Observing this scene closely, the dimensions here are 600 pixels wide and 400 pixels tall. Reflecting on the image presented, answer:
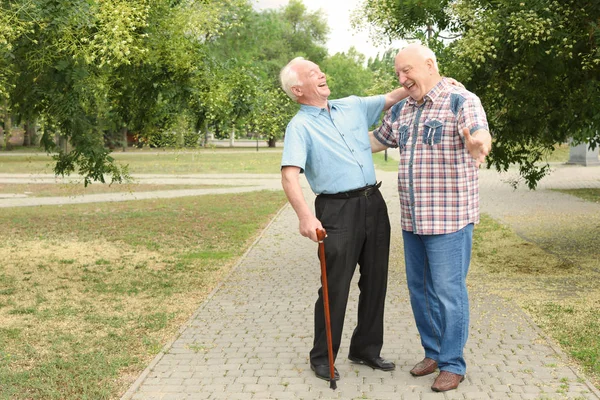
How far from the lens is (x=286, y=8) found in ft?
234

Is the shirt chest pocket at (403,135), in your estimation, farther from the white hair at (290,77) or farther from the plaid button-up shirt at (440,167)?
the white hair at (290,77)

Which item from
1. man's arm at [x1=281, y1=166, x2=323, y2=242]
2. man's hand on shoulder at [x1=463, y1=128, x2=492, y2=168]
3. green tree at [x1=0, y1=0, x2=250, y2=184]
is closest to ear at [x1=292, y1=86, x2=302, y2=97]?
man's arm at [x1=281, y1=166, x2=323, y2=242]

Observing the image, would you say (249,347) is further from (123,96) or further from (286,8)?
(286,8)

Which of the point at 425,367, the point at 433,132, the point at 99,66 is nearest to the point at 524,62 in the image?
the point at 99,66

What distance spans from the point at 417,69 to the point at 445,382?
6.01ft

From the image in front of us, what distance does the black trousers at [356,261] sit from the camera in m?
4.82

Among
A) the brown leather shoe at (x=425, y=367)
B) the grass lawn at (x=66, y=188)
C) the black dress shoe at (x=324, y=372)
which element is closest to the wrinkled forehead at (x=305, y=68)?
the black dress shoe at (x=324, y=372)

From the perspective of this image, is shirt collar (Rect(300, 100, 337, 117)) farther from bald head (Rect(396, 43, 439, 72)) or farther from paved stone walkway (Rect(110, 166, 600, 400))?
paved stone walkway (Rect(110, 166, 600, 400))

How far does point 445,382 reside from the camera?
467cm

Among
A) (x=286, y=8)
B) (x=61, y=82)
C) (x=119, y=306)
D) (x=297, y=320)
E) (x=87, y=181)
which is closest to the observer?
(x=297, y=320)

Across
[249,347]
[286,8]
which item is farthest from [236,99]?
[286,8]

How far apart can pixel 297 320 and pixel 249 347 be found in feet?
3.19

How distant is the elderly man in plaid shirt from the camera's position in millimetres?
4578

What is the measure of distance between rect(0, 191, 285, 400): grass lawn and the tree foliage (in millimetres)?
3742
